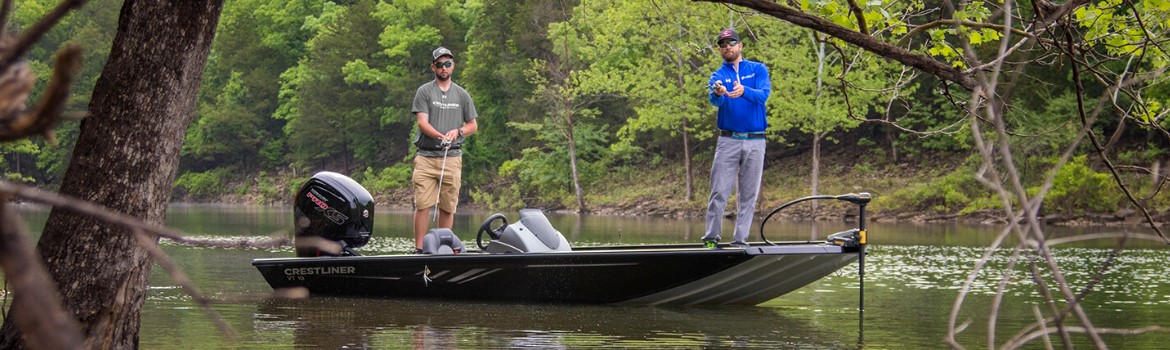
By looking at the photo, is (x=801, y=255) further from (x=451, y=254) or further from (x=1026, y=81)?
(x=1026, y=81)

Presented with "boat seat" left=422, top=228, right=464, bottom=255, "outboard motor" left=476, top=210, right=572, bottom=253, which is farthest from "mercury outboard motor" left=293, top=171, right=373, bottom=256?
"outboard motor" left=476, top=210, right=572, bottom=253

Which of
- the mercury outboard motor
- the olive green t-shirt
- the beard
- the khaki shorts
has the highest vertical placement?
the beard

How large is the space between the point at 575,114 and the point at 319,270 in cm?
3605

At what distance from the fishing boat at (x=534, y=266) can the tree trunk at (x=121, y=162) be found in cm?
416

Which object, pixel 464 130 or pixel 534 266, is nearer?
pixel 534 266

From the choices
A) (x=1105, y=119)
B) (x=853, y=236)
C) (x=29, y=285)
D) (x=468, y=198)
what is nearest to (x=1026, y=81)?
(x=1105, y=119)

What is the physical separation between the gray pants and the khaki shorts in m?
2.34

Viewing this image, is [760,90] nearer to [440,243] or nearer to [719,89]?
[719,89]

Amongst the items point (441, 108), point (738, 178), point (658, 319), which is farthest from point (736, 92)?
point (441, 108)

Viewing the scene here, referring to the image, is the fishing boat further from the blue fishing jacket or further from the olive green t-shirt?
the olive green t-shirt

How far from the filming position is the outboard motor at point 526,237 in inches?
369

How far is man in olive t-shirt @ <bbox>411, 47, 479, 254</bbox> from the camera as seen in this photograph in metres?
10.5

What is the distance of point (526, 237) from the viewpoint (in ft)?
30.9

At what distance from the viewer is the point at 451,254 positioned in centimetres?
930
